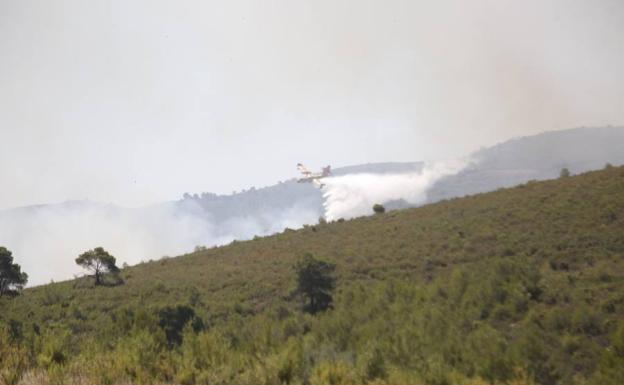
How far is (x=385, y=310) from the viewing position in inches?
981

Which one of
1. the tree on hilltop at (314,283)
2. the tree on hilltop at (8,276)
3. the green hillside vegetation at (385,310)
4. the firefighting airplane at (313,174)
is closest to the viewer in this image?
the green hillside vegetation at (385,310)

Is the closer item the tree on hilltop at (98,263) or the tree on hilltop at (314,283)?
the tree on hilltop at (314,283)

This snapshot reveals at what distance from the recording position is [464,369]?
16578 mm

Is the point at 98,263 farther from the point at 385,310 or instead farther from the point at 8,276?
the point at 385,310

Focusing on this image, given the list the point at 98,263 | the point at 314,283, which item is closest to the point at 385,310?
the point at 314,283

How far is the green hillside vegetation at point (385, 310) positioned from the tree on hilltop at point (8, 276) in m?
2.27

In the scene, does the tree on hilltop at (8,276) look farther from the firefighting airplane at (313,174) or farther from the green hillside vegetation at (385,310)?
the firefighting airplane at (313,174)

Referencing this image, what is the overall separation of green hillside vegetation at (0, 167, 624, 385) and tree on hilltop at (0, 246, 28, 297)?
2271 millimetres

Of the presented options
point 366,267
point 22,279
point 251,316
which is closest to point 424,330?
point 251,316

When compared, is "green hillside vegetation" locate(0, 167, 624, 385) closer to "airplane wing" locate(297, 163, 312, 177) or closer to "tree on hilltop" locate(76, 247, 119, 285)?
"tree on hilltop" locate(76, 247, 119, 285)

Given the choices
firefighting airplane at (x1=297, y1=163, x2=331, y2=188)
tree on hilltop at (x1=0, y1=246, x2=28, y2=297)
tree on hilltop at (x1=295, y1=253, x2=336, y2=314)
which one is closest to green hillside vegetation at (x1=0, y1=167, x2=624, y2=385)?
tree on hilltop at (x1=295, y1=253, x2=336, y2=314)

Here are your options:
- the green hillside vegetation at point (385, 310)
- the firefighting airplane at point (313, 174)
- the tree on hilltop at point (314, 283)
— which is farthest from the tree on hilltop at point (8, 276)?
the firefighting airplane at point (313, 174)

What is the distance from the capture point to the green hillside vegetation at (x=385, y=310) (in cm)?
1209

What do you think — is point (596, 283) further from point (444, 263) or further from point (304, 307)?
point (304, 307)
